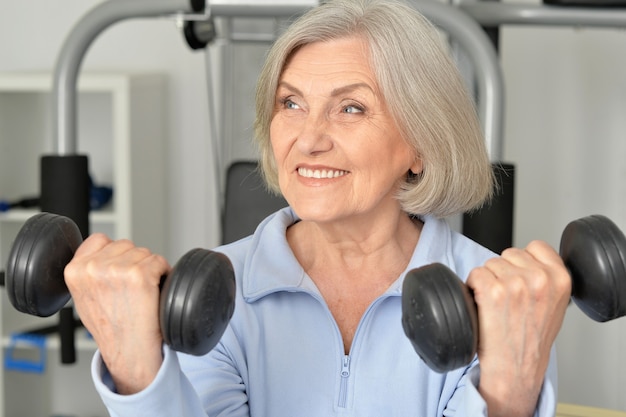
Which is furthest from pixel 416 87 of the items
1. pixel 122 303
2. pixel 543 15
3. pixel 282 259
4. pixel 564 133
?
pixel 564 133

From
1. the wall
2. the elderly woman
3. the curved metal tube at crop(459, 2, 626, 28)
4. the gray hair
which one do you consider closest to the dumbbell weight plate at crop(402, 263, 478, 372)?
the elderly woman

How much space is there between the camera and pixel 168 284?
3.64ft

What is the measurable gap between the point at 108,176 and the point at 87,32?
1302mm

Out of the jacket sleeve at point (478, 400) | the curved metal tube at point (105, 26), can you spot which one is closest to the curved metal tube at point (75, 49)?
the curved metal tube at point (105, 26)

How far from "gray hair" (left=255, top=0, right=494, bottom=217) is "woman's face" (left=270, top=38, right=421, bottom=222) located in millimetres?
20

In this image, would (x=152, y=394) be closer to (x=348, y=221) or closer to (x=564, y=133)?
(x=348, y=221)

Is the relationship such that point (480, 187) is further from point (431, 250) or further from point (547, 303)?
point (547, 303)

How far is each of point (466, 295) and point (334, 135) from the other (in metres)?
0.41

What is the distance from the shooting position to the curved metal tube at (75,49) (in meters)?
2.07

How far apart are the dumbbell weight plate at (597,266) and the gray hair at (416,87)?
33 centimetres

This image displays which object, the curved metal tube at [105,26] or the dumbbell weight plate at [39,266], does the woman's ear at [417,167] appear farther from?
the dumbbell weight plate at [39,266]

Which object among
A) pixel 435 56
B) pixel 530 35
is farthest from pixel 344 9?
pixel 530 35

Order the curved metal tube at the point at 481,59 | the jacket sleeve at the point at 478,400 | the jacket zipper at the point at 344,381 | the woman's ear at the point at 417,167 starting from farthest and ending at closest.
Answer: the curved metal tube at the point at 481,59 < the woman's ear at the point at 417,167 < the jacket zipper at the point at 344,381 < the jacket sleeve at the point at 478,400

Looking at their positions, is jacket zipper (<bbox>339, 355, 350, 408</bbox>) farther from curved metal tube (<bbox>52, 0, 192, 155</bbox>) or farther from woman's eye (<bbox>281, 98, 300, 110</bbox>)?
curved metal tube (<bbox>52, 0, 192, 155</bbox>)
